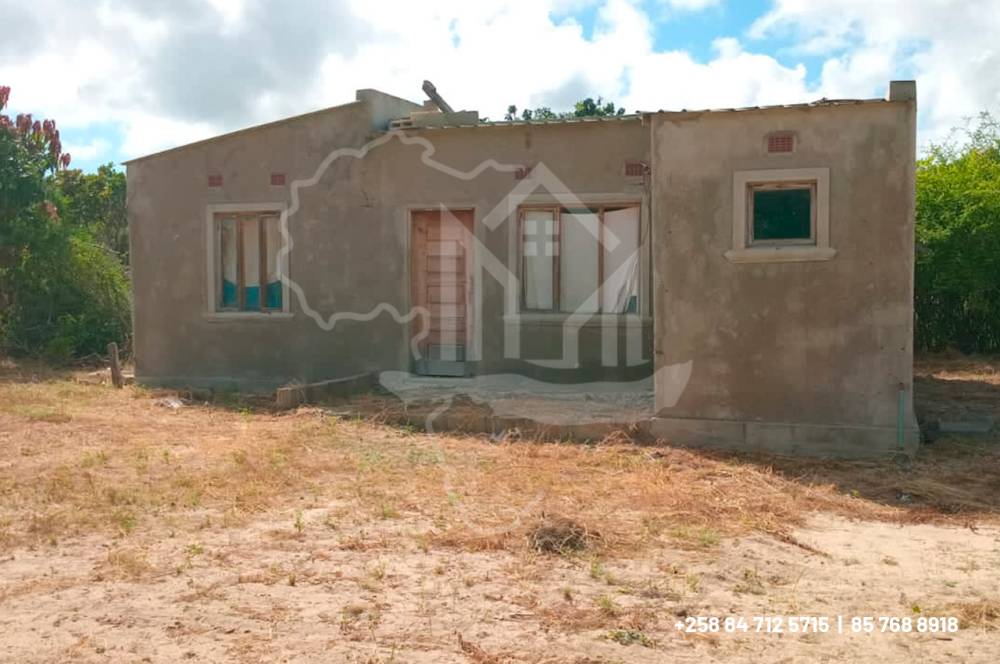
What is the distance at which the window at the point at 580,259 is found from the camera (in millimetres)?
11922

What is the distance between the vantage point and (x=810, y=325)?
8695 millimetres

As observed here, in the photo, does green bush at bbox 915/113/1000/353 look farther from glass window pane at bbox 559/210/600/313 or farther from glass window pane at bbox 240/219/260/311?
glass window pane at bbox 240/219/260/311

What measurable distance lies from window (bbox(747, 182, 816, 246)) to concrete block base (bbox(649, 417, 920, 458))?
1.74 m

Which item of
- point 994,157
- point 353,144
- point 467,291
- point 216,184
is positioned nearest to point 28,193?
point 216,184

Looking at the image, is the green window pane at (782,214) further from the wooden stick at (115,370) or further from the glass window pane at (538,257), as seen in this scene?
the wooden stick at (115,370)

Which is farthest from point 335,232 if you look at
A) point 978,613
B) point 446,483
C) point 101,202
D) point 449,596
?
point 101,202

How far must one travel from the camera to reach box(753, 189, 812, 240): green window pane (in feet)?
28.7

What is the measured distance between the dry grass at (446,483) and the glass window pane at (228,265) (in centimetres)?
381

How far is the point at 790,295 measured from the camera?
28.6ft

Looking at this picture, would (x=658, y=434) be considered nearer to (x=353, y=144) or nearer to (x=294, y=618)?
(x=294, y=618)

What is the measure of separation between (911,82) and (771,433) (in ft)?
11.1

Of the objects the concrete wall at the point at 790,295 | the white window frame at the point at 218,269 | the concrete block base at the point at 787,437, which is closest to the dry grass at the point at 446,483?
the concrete block base at the point at 787,437

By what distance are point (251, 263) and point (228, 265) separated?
0.38 meters

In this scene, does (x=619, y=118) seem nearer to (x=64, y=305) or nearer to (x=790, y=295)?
(x=790, y=295)
